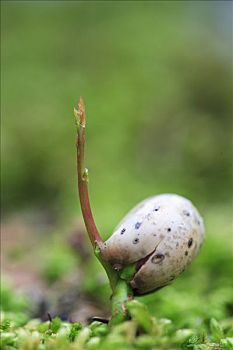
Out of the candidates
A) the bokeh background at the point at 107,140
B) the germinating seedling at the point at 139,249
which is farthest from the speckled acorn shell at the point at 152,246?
the bokeh background at the point at 107,140

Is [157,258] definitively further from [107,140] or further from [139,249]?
[107,140]

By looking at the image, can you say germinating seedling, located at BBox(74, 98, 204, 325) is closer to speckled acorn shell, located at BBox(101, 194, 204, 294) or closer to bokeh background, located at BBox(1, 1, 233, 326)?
speckled acorn shell, located at BBox(101, 194, 204, 294)

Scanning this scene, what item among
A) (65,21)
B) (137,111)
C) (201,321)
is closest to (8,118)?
(137,111)

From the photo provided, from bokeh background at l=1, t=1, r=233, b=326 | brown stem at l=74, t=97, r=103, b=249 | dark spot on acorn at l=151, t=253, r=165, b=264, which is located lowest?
dark spot on acorn at l=151, t=253, r=165, b=264

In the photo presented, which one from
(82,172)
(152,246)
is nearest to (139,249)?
(152,246)

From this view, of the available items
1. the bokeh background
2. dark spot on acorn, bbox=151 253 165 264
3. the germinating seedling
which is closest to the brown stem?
the germinating seedling

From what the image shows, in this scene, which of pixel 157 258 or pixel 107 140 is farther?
pixel 107 140

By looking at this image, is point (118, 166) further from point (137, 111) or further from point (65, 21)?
point (65, 21)

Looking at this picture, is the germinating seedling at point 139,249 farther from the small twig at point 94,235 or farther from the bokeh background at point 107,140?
the bokeh background at point 107,140

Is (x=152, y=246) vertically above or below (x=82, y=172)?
below
